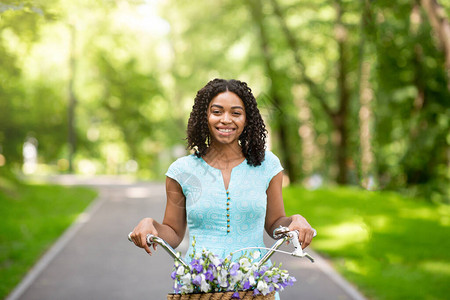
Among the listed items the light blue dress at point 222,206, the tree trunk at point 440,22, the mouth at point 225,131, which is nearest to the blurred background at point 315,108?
the tree trunk at point 440,22

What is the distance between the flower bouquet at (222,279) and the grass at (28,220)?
537cm

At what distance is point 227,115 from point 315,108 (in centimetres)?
2270

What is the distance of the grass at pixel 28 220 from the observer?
8.77 m

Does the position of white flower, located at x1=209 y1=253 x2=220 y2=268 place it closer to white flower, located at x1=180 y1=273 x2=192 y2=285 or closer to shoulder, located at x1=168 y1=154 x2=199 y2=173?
white flower, located at x1=180 y1=273 x2=192 y2=285

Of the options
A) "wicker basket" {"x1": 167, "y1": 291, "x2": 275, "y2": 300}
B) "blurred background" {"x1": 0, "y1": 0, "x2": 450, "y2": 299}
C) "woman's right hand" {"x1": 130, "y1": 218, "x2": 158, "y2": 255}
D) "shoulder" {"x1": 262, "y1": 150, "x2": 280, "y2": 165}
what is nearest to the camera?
"wicker basket" {"x1": 167, "y1": 291, "x2": 275, "y2": 300}

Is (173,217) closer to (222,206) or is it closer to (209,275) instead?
(222,206)

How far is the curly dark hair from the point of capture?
8.55ft

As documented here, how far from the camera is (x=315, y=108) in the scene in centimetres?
2492

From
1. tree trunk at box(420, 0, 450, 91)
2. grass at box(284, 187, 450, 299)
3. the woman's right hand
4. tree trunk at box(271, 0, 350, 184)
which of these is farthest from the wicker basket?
tree trunk at box(271, 0, 350, 184)

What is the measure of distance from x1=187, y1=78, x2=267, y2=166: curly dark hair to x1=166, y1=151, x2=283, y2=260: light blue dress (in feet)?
0.31

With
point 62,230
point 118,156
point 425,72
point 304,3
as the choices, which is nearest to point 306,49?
point 304,3

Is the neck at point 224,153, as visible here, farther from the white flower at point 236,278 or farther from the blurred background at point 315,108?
the white flower at point 236,278

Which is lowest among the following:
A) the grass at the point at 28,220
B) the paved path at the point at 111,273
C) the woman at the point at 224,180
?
the grass at the point at 28,220

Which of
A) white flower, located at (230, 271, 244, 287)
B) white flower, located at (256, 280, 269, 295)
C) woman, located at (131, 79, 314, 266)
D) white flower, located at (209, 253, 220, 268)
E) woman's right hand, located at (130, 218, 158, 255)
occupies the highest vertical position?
woman, located at (131, 79, 314, 266)
